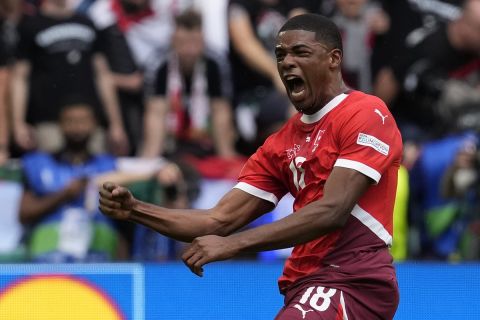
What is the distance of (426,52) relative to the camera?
10.1 metres

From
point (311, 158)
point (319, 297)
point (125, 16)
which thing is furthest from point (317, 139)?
point (125, 16)

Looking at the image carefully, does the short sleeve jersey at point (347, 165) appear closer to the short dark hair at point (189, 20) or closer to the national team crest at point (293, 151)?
the national team crest at point (293, 151)

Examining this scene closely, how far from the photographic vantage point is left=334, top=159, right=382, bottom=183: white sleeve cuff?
5.05 m

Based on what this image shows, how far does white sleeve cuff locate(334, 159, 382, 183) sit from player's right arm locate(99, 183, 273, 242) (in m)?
0.72

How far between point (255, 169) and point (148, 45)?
4847 millimetres

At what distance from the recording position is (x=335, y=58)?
5297mm

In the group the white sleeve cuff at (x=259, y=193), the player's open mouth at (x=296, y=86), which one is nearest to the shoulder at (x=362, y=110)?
the player's open mouth at (x=296, y=86)

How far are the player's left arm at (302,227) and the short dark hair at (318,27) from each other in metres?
0.64

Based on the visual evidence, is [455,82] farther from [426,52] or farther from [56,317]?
[56,317]

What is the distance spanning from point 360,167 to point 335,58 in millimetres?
577

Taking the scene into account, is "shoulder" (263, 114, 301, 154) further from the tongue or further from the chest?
the tongue

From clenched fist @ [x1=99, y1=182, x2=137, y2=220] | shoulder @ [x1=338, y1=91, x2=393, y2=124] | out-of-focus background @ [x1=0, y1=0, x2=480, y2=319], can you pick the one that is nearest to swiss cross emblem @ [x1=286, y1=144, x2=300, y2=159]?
shoulder @ [x1=338, y1=91, x2=393, y2=124]

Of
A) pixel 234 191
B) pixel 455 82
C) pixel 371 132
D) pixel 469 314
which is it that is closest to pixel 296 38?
pixel 371 132

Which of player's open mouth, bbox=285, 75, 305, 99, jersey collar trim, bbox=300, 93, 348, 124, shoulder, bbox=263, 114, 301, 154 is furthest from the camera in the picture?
shoulder, bbox=263, 114, 301, 154
